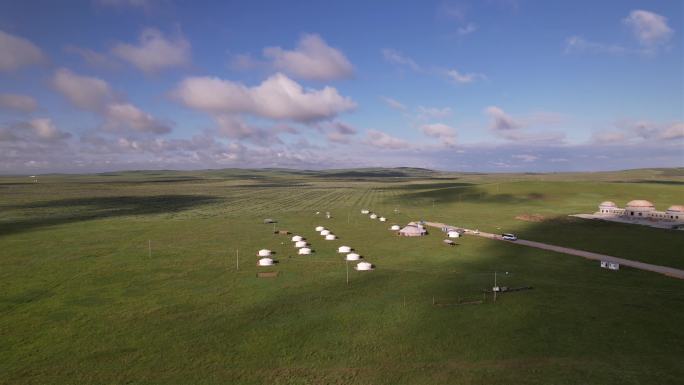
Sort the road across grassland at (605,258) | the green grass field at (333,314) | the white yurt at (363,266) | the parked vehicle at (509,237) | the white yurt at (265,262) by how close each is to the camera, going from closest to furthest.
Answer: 1. the green grass field at (333,314)
2. the road across grassland at (605,258)
3. the white yurt at (363,266)
4. the white yurt at (265,262)
5. the parked vehicle at (509,237)

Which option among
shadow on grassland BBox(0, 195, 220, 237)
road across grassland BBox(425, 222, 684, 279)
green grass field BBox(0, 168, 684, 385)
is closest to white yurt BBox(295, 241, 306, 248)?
green grass field BBox(0, 168, 684, 385)

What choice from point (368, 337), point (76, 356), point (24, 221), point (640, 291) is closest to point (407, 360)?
point (368, 337)

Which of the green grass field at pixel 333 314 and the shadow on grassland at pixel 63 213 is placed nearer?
the green grass field at pixel 333 314

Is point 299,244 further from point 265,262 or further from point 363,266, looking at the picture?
point 363,266

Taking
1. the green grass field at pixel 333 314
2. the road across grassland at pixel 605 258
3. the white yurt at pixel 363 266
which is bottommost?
the green grass field at pixel 333 314

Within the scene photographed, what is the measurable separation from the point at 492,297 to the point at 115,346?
46.9 m

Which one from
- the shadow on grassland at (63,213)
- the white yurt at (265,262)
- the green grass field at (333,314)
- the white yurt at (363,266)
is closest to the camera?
the green grass field at (333,314)

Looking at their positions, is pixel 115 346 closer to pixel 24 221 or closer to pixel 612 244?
pixel 612 244

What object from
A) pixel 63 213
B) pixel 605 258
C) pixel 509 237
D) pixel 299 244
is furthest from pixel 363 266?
pixel 63 213

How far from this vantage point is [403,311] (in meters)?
49.0

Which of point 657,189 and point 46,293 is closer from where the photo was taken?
point 46,293

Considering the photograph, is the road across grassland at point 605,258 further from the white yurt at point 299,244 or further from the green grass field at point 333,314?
the white yurt at point 299,244

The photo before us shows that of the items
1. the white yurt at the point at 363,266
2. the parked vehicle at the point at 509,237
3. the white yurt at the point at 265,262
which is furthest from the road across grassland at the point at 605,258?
the white yurt at the point at 265,262

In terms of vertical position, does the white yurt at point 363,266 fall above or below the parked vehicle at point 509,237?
below
